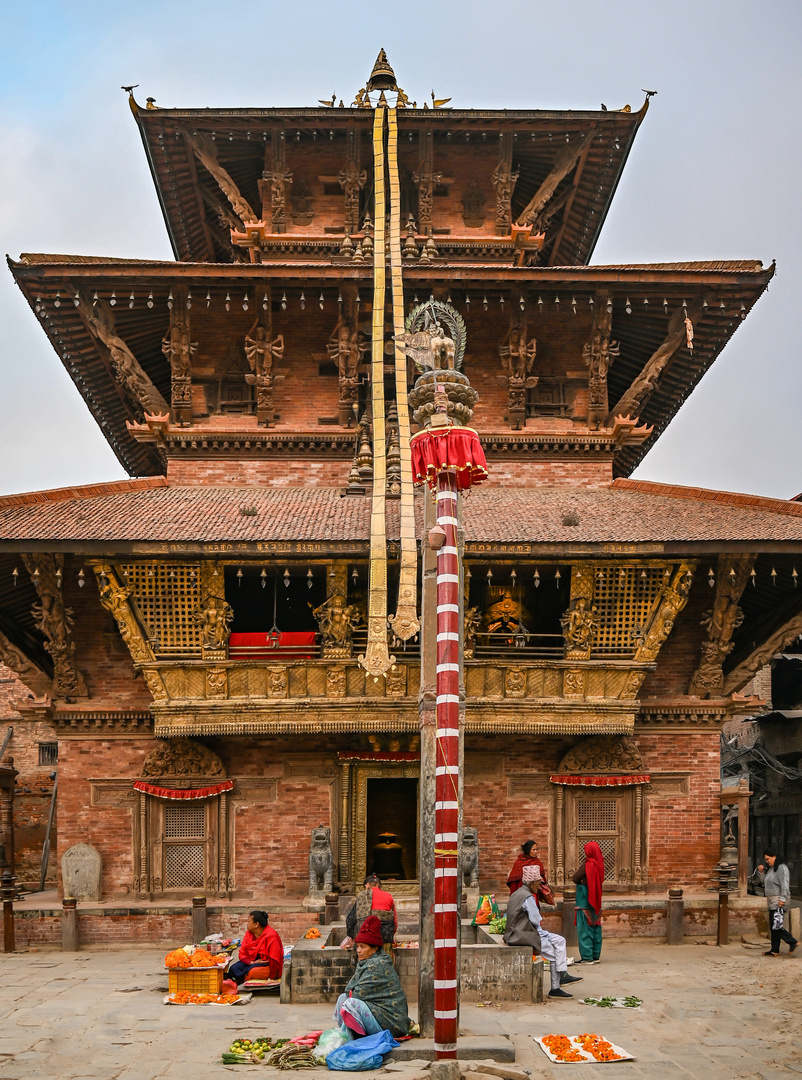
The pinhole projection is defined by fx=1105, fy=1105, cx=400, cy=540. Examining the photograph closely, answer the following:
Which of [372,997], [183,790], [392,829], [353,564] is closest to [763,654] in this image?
[353,564]

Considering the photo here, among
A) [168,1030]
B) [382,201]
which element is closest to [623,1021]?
[168,1030]

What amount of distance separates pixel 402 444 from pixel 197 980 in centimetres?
609

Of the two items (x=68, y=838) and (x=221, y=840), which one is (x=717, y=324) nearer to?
(x=221, y=840)

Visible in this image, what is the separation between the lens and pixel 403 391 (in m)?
14.4

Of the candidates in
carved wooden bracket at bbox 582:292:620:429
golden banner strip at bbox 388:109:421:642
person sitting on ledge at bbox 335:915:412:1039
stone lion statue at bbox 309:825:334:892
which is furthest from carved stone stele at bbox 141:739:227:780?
carved wooden bracket at bbox 582:292:620:429

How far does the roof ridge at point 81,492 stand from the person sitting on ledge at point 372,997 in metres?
8.59

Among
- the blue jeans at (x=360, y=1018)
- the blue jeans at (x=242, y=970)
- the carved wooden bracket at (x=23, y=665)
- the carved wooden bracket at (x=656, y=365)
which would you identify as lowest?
the blue jeans at (x=242, y=970)

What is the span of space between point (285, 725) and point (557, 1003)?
5.19 metres

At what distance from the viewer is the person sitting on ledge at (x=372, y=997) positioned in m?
8.79

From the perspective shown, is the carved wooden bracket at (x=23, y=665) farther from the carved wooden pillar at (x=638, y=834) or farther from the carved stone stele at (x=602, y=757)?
the carved wooden pillar at (x=638, y=834)

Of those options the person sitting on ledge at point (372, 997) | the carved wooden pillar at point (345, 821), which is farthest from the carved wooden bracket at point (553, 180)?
the person sitting on ledge at point (372, 997)

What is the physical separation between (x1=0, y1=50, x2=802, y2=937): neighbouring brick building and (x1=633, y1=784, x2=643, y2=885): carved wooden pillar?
0.13 ft

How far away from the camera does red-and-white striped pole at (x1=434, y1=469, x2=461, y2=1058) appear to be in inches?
304

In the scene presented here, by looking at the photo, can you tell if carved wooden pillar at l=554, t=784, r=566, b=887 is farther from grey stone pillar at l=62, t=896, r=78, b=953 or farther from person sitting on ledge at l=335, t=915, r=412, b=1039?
grey stone pillar at l=62, t=896, r=78, b=953
